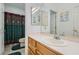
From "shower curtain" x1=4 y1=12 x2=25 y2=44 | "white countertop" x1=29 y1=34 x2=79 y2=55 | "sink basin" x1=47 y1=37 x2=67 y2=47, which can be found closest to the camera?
"white countertop" x1=29 y1=34 x2=79 y2=55

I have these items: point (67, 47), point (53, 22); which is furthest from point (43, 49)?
point (53, 22)

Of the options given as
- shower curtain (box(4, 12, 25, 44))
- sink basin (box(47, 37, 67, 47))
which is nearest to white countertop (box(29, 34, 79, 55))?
sink basin (box(47, 37, 67, 47))

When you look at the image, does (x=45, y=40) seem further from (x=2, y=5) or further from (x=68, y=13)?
(x=2, y=5)

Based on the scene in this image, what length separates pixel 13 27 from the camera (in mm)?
1562

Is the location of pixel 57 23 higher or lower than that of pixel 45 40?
higher

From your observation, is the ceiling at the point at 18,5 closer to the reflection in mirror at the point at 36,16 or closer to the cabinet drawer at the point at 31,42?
the reflection in mirror at the point at 36,16

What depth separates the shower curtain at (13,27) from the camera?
4.99ft

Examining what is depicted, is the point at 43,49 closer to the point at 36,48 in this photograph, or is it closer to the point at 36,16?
the point at 36,48

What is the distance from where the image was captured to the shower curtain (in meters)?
1.52

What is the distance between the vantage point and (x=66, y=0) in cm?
154

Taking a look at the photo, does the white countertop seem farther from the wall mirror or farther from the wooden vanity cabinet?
the wall mirror
